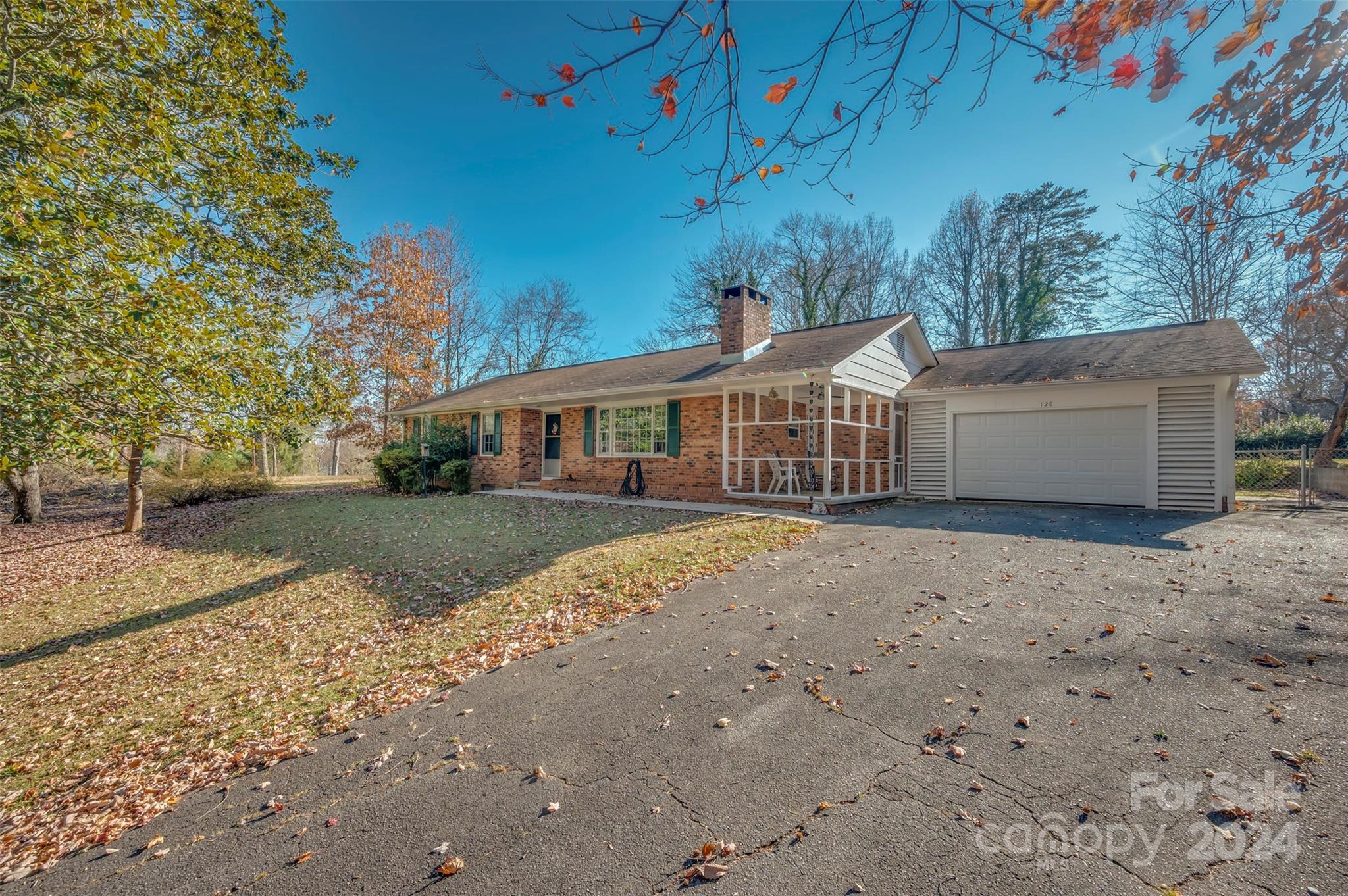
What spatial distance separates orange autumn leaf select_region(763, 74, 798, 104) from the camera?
2715mm

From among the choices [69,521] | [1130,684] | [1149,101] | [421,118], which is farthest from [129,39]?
[69,521]

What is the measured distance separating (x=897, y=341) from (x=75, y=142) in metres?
14.1

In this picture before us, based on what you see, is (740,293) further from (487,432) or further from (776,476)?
(487,432)

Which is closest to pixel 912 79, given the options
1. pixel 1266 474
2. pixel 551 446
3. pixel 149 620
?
pixel 149 620

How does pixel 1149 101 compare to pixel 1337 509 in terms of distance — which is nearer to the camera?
pixel 1149 101

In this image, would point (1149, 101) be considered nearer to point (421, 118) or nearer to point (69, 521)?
point (421, 118)

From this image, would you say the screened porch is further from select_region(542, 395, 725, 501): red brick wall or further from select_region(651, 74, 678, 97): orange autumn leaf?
select_region(651, 74, 678, 97): orange autumn leaf

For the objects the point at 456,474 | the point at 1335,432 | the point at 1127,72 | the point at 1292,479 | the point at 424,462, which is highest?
the point at 1127,72

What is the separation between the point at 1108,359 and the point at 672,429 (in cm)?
969

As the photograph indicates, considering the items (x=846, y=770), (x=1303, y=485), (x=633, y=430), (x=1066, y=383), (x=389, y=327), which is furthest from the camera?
(x=389, y=327)

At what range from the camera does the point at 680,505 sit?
463 inches

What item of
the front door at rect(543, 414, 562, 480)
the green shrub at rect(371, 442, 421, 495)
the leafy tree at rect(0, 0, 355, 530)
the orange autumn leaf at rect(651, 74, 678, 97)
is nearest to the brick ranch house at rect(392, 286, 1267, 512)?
the front door at rect(543, 414, 562, 480)

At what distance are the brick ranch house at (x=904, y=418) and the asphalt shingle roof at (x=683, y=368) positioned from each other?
0.28 feet

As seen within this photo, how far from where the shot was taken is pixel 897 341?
13.4 meters
